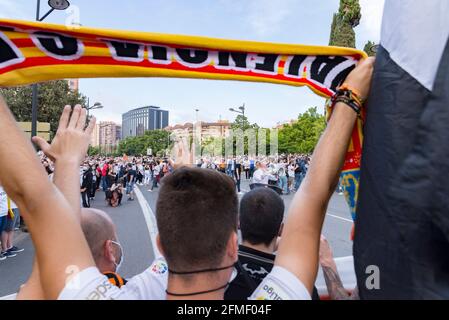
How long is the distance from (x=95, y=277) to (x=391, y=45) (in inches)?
51.3

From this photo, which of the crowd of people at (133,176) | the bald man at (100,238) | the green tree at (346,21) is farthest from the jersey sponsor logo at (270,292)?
the green tree at (346,21)

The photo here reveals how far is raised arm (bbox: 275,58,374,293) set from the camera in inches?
51.4

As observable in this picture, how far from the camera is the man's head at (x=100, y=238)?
189 cm

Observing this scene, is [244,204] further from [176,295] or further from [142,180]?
[142,180]

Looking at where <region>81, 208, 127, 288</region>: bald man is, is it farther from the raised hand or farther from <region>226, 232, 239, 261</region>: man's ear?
<region>226, 232, 239, 261</region>: man's ear

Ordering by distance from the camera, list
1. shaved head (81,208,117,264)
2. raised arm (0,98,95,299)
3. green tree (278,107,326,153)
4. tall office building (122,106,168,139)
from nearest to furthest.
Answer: raised arm (0,98,95,299) → shaved head (81,208,117,264) → green tree (278,107,326,153) → tall office building (122,106,168,139)

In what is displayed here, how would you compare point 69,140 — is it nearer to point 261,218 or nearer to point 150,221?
point 261,218

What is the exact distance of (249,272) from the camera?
A: 1.92m

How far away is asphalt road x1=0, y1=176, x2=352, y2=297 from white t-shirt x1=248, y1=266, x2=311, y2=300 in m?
5.07

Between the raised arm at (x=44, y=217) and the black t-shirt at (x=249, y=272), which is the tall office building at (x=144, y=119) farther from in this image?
the raised arm at (x=44, y=217)

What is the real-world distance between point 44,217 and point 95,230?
77 centimetres

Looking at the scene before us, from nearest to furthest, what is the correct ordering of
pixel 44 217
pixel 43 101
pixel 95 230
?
pixel 44 217
pixel 95 230
pixel 43 101

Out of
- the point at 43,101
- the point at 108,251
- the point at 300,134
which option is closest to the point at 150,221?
the point at 108,251

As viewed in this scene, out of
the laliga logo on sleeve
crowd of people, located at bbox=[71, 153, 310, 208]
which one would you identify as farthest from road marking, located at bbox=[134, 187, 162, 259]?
the laliga logo on sleeve
